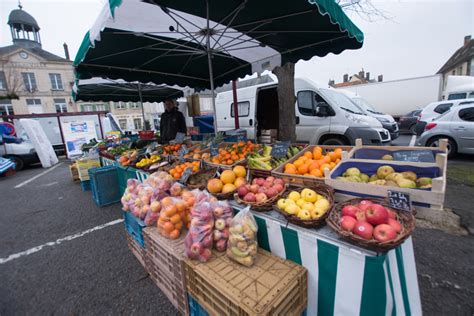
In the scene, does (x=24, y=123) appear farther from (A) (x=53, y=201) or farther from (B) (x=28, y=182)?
(A) (x=53, y=201)

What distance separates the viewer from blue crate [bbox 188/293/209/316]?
5.48 feet

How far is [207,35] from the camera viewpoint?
3273mm

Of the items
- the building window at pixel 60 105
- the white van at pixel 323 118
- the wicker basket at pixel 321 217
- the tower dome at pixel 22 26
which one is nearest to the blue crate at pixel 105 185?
the wicker basket at pixel 321 217

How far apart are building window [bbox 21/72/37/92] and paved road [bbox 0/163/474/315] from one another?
3287 cm

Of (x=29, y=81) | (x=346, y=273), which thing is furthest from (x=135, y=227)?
(x=29, y=81)

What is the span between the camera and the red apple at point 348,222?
136 cm

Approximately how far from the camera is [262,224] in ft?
6.08

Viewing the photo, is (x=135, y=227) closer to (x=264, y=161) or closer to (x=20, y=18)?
(x=264, y=161)

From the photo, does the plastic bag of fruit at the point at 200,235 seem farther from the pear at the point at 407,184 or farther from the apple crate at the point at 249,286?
the pear at the point at 407,184

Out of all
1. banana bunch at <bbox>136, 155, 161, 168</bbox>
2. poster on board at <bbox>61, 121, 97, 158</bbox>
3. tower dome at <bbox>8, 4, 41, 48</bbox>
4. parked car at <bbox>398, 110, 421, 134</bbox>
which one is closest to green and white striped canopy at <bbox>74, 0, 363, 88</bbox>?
banana bunch at <bbox>136, 155, 161, 168</bbox>

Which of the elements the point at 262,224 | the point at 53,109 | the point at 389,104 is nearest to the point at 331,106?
the point at 262,224

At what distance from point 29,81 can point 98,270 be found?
36233mm

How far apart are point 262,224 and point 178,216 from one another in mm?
791

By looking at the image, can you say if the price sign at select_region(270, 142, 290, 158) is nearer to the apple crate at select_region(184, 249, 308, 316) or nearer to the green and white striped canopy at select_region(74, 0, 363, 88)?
the apple crate at select_region(184, 249, 308, 316)
